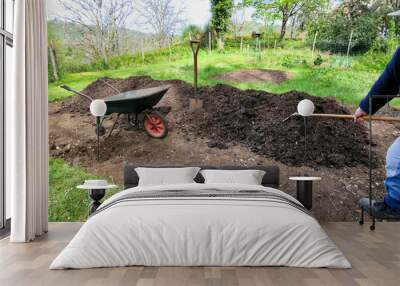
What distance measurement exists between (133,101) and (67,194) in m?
1.56

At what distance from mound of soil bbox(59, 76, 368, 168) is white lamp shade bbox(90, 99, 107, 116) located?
18.8 inches

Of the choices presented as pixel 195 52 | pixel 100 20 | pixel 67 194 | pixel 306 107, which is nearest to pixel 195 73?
pixel 195 52

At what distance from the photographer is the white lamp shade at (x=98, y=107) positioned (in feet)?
21.1

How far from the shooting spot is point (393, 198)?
1.12 m

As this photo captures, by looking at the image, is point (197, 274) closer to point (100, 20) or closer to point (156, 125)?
point (156, 125)

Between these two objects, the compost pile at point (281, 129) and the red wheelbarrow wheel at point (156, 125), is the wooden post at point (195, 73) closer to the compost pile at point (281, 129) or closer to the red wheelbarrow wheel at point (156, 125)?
the compost pile at point (281, 129)

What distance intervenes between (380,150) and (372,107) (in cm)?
558

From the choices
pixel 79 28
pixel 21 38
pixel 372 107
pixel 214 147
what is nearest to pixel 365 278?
pixel 372 107

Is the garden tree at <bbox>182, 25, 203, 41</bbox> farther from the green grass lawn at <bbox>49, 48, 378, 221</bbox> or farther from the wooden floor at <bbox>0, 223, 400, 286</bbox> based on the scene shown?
the wooden floor at <bbox>0, 223, 400, 286</bbox>

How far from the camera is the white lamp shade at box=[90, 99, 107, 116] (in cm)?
642

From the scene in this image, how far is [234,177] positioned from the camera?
600 centimetres

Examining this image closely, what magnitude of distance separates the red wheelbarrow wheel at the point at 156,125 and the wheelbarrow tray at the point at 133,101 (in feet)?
0.49

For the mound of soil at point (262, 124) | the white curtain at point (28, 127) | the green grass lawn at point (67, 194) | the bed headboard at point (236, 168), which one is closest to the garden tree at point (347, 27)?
the mound of soil at point (262, 124)

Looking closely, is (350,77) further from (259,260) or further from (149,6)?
(259,260)
